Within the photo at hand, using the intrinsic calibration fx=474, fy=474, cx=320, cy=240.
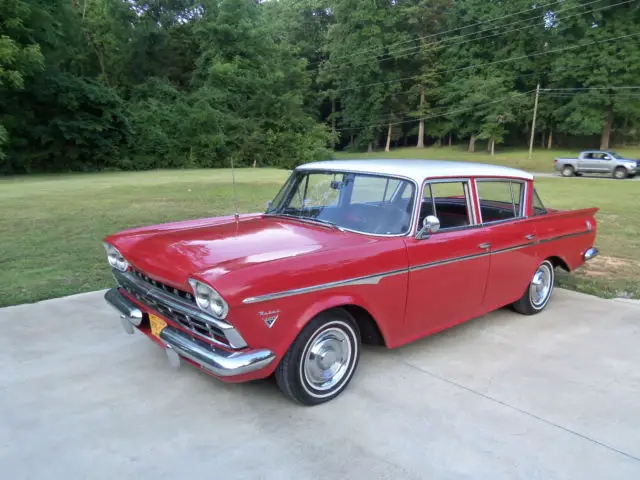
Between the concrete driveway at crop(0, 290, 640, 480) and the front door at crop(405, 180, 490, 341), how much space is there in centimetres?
37

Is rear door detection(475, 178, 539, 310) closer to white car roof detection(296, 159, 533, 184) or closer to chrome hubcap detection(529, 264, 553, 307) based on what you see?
white car roof detection(296, 159, 533, 184)

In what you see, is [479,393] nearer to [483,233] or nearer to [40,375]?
[483,233]

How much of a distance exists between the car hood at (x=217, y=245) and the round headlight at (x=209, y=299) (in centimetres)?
6

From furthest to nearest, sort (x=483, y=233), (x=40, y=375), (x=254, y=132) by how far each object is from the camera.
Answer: (x=254, y=132)
(x=483, y=233)
(x=40, y=375)

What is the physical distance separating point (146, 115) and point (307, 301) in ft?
114

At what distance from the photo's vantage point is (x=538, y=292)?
4.85 m

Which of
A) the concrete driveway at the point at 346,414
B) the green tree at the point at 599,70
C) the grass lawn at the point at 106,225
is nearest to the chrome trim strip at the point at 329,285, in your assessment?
the concrete driveway at the point at 346,414

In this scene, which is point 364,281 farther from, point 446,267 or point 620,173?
point 620,173

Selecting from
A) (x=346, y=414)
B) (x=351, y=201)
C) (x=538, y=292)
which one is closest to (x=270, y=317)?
(x=346, y=414)

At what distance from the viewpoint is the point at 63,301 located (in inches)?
195

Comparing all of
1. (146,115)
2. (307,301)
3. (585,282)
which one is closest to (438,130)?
(146,115)

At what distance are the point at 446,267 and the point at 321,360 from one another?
4.06ft

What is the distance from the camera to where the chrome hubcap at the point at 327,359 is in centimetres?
305

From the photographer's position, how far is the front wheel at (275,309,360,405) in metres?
2.93
